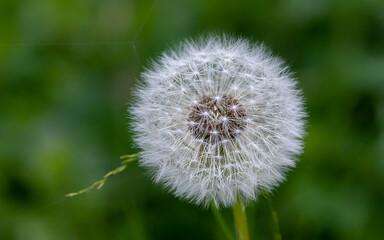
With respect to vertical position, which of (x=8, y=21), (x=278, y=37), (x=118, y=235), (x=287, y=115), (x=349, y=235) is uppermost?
(x=8, y=21)

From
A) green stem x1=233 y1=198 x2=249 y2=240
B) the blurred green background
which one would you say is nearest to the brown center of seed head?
green stem x1=233 y1=198 x2=249 y2=240

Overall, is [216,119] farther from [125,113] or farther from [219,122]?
[125,113]

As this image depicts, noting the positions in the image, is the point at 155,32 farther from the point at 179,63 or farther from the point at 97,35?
the point at 179,63

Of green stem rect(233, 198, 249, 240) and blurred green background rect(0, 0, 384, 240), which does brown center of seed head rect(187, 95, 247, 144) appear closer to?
green stem rect(233, 198, 249, 240)

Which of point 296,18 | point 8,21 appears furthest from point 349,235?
point 8,21

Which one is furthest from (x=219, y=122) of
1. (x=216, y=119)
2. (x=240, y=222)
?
(x=240, y=222)
